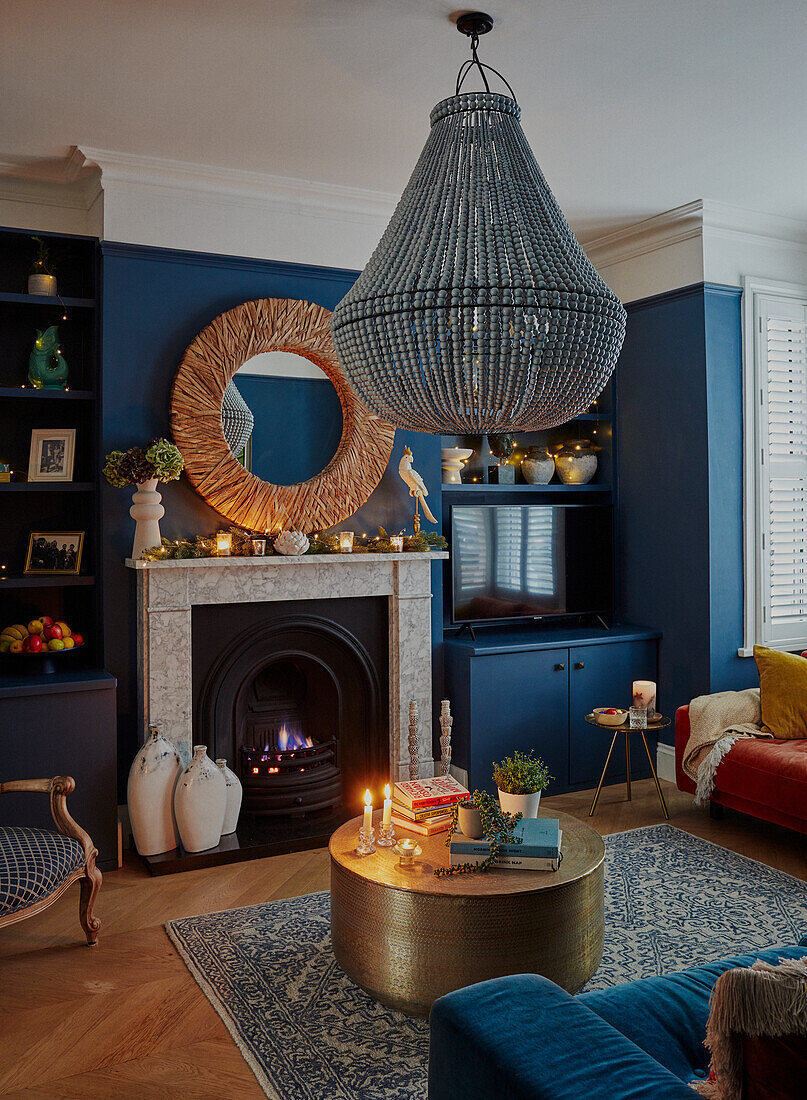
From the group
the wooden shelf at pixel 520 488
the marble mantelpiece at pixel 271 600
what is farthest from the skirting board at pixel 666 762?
the wooden shelf at pixel 520 488

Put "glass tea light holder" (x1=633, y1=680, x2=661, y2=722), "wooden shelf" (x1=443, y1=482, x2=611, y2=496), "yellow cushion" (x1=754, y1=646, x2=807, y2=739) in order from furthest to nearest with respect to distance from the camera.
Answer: "wooden shelf" (x1=443, y1=482, x2=611, y2=496), "glass tea light holder" (x1=633, y1=680, x2=661, y2=722), "yellow cushion" (x1=754, y1=646, x2=807, y2=739)

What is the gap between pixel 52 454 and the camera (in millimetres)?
3902

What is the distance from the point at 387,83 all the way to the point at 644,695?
2.82 meters

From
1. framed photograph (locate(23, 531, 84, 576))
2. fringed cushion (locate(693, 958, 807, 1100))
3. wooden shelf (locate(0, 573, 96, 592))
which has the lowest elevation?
fringed cushion (locate(693, 958, 807, 1100))

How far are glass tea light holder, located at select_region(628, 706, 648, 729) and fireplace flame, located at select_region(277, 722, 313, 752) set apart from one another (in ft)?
4.95

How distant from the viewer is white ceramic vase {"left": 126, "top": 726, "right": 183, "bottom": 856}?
11.8 feet

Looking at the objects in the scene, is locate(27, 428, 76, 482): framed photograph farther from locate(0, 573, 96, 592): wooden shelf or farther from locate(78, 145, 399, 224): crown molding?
locate(78, 145, 399, 224): crown molding

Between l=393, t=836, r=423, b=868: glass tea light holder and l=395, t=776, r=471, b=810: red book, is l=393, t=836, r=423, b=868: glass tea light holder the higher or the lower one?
the lower one

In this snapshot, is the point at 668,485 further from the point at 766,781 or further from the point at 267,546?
the point at 267,546

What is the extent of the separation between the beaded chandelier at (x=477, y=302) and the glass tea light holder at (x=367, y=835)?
1.24 m

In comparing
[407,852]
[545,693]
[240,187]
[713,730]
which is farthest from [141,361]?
[713,730]

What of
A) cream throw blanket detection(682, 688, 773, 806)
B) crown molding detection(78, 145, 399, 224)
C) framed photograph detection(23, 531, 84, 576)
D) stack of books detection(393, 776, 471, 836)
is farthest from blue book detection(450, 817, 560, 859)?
crown molding detection(78, 145, 399, 224)

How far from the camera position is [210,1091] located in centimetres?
219

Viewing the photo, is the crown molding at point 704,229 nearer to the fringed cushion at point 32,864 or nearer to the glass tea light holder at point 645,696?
the glass tea light holder at point 645,696
